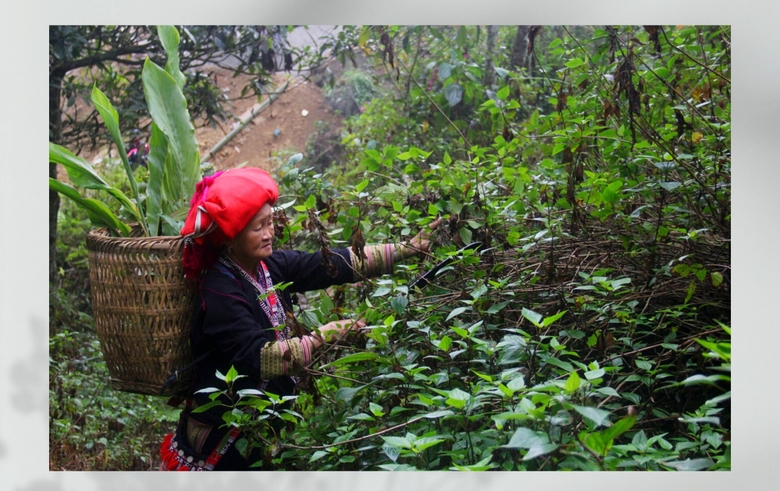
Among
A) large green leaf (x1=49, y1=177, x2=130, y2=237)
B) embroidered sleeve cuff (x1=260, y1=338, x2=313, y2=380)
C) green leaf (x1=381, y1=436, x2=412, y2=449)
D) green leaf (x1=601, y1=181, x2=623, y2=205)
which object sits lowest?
green leaf (x1=381, y1=436, x2=412, y2=449)

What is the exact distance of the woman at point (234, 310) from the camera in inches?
81.7

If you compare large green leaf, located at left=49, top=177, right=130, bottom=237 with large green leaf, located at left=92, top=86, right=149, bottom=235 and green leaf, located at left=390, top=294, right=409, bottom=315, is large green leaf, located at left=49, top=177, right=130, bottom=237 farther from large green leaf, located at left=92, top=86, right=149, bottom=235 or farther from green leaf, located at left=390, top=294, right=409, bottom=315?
green leaf, located at left=390, top=294, right=409, bottom=315

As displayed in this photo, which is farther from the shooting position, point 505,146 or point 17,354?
point 505,146

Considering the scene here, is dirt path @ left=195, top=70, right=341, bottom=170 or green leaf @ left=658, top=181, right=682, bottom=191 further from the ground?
dirt path @ left=195, top=70, right=341, bottom=170

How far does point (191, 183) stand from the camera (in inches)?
91.3

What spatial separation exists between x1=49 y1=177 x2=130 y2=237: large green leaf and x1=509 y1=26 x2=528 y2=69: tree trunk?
2.54m

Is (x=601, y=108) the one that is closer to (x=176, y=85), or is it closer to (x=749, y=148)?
(x=749, y=148)

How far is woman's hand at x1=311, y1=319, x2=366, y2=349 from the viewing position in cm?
217

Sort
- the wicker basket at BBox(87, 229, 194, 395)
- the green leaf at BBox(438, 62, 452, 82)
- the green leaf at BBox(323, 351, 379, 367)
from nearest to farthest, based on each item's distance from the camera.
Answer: the green leaf at BBox(323, 351, 379, 367)
the wicker basket at BBox(87, 229, 194, 395)
the green leaf at BBox(438, 62, 452, 82)

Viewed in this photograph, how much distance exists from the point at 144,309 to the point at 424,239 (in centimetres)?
90

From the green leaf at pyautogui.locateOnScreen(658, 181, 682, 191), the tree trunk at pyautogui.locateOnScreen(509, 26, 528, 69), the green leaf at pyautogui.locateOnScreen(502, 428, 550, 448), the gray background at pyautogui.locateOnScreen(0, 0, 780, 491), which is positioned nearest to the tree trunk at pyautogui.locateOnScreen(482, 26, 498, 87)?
the tree trunk at pyautogui.locateOnScreen(509, 26, 528, 69)

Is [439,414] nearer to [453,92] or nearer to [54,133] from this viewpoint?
[453,92]

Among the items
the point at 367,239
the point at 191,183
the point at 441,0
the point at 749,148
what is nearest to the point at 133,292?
the point at 191,183

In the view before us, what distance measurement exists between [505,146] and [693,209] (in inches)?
25.3
